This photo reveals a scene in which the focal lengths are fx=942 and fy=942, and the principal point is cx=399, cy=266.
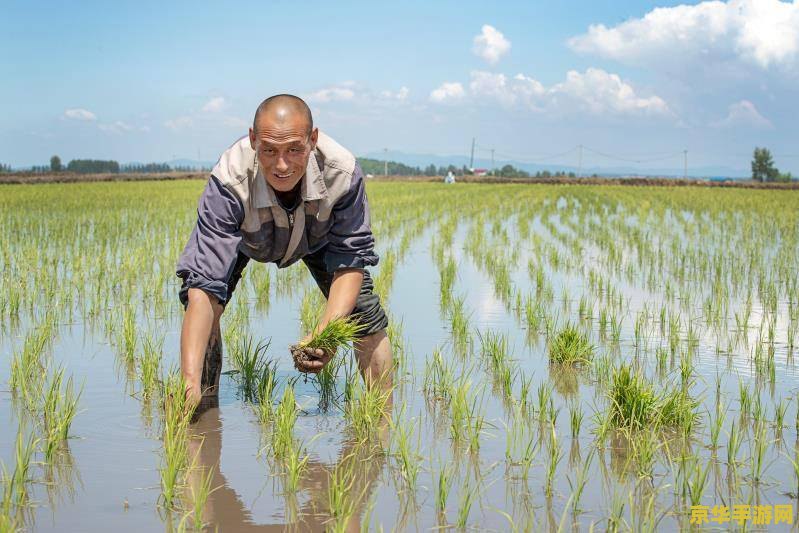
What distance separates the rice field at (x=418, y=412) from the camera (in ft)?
7.04

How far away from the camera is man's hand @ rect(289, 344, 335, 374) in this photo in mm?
2650

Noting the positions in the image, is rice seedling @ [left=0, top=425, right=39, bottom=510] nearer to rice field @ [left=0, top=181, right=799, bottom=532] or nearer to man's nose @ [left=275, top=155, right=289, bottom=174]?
rice field @ [left=0, top=181, right=799, bottom=532]

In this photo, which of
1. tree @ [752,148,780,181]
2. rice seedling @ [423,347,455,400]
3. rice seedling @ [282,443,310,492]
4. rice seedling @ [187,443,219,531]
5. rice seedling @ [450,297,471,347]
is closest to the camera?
rice seedling @ [187,443,219,531]

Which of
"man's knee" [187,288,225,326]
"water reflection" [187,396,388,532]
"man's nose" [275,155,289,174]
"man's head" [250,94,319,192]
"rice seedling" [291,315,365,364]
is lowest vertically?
"water reflection" [187,396,388,532]

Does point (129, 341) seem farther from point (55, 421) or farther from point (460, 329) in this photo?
point (460, 329)

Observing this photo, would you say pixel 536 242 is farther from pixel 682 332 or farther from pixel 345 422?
pixel 345 422

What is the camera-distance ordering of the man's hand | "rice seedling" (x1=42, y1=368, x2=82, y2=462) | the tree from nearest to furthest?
"rice seedling" (x1=42, y1=368, x2=82, y2=462)
the man's hand
the tree

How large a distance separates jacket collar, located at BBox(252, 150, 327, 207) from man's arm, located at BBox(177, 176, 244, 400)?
64 mm

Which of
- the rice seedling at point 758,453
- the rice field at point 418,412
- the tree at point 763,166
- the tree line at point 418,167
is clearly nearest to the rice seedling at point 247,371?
the rice field at point 418,412

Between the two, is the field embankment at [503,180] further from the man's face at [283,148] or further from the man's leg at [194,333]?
the man's face at [283,148]

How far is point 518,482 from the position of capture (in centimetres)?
233

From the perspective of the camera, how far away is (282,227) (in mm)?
2850

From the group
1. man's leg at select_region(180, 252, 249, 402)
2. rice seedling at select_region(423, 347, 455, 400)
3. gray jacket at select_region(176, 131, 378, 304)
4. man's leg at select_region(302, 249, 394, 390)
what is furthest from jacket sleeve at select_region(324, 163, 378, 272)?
rice seedling at select_region(423, 347, 455, 400)

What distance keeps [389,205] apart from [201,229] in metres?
13.7
